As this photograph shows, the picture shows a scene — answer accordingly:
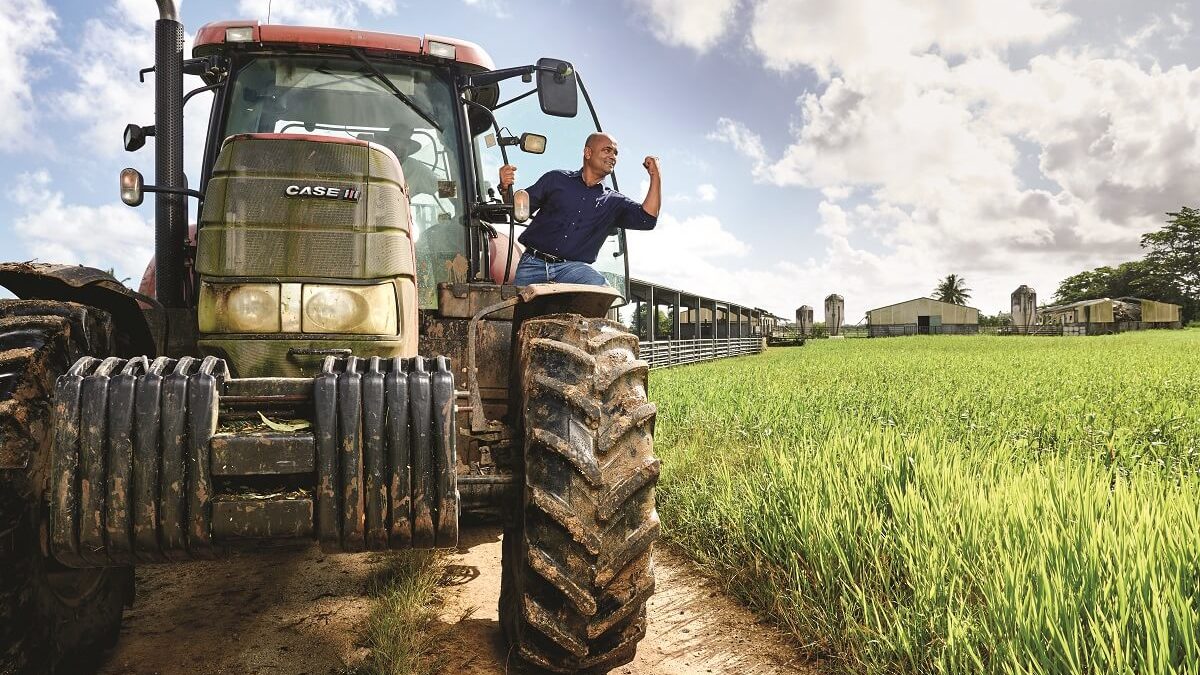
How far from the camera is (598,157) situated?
394 cm

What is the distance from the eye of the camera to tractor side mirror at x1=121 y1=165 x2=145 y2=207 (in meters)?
2.88

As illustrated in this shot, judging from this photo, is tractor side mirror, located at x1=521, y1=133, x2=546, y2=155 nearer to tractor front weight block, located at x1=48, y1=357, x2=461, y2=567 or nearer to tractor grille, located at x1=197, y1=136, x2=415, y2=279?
tractor grille, located at x1=197, y1=136, x2=415, y2=279

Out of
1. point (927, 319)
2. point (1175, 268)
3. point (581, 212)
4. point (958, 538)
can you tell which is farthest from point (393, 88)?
point (1175, 268)

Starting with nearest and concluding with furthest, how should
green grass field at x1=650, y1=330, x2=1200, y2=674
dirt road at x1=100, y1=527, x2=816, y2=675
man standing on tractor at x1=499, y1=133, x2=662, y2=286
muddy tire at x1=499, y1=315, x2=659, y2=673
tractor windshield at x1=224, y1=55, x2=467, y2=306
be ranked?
muddy tire at x1=499, y1=315, x2=659, y2=673, green grass field at x1=650, y1=330, x2=1200, y2=674, dirt road at x1=100, y1=527, x2=816, y2=675, tractor windshield at x1=224, y1=55, x2=467, y2=306, man standing on tractor at x1=499, y1=133, x2=662, y2=286

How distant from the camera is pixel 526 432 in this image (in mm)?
2133

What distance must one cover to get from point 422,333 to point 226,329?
2.97ft

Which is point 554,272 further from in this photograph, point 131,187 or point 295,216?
point 131,187

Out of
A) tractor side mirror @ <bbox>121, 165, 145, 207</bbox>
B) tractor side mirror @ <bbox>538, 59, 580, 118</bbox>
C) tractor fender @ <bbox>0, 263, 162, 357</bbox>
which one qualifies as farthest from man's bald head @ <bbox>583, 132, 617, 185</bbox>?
tractor fender @ <bbox>0, 263, 162, 357</bbox>

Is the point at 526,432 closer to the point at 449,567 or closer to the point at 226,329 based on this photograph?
the point at 226,329

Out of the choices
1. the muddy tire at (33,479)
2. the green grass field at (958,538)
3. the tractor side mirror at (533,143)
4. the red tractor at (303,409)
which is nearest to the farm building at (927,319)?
the green grass field at (958,538)

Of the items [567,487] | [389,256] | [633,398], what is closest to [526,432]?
[567,487]

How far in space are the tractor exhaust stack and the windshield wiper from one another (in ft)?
2.48

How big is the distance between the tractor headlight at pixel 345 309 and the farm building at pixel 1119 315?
6766 cm

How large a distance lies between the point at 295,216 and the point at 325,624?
5.53 ft
